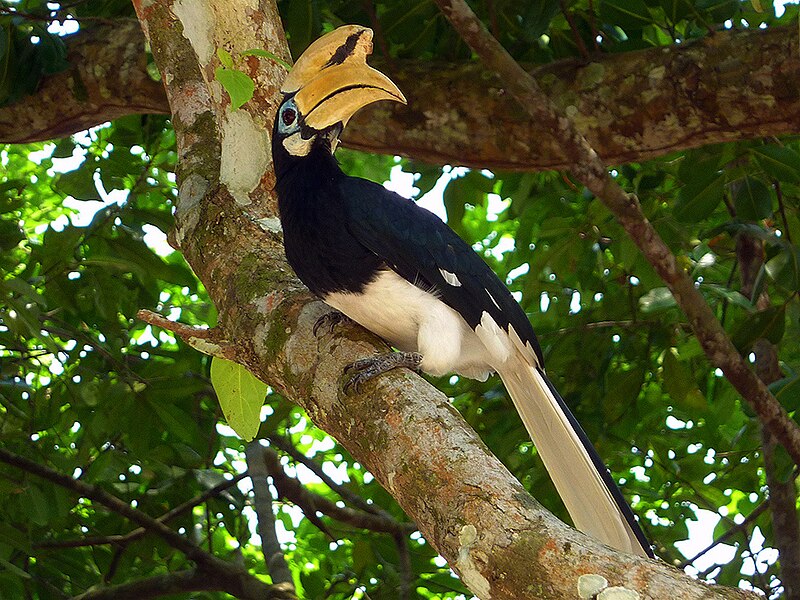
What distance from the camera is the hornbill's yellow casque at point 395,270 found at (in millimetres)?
2455

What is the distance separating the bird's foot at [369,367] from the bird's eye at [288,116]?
827mm

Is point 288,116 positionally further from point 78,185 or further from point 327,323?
point 78,185

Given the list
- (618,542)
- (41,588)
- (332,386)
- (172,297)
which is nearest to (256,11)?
(332,386)

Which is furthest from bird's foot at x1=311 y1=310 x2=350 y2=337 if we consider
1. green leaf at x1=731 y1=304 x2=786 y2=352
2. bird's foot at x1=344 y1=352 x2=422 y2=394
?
green leaf at x1=731 y1=304 x2=786 y2=352

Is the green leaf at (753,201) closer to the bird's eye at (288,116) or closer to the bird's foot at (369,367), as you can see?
the bird's eye at (288,116)

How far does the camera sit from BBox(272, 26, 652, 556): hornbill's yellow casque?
2.46 m

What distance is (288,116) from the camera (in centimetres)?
272

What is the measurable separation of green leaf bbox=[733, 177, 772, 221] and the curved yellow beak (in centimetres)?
140

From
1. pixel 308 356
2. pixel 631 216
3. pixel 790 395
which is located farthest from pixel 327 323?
pixel 790 395

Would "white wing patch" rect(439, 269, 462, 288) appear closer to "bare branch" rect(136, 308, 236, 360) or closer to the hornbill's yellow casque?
the hornbill's yellow casque

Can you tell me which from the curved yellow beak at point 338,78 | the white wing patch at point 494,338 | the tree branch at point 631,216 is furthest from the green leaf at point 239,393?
the tree branch at point 631,216

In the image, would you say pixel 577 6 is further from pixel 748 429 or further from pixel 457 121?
pixel 748 429

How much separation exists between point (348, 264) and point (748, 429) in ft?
6.88

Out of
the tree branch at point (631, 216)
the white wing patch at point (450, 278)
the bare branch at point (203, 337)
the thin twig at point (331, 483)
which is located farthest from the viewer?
the thin twig at point (331, 483)
